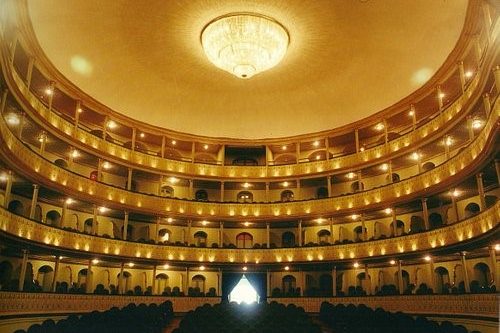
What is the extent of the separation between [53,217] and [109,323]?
15316mm

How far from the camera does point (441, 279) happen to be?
27844mm

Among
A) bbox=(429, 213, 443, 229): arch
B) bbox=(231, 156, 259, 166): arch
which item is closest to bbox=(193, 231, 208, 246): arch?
bbox=(231, 156, 259, 166): arch

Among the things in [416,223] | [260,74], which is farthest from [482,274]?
[260,74]

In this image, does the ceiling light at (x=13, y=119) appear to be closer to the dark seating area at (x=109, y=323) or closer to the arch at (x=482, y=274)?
the dark seating area at (x=109, y=323)

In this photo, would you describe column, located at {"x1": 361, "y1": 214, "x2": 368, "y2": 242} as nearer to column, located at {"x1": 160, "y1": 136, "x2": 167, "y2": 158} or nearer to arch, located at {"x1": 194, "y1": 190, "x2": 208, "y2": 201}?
arch, located at {"x1": 194, "y1": 190, "x2": 208, "y2": 201}

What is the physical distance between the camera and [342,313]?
20.0 m

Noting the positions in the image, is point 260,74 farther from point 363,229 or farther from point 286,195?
point 286,195

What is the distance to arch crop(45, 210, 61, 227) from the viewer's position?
27.8 metres

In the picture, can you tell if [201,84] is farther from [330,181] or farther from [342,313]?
[342,313]

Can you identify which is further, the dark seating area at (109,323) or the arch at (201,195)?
the arch at (201,195)

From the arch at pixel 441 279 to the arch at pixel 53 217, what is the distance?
24.4 m

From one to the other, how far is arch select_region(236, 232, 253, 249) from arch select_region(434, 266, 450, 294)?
1373 cm

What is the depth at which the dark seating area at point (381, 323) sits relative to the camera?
49.0 feet

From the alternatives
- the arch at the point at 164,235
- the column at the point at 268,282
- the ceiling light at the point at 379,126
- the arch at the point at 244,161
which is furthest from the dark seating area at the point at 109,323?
the ceiling light at the point at 379,126
